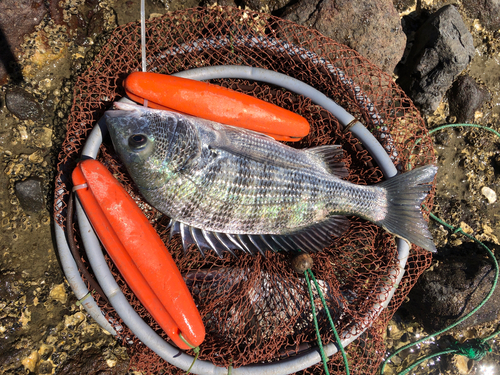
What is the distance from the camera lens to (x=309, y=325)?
379 cm

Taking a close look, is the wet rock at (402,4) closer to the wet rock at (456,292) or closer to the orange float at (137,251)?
the wet rock at (456,292)

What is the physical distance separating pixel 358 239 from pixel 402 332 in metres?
1.87

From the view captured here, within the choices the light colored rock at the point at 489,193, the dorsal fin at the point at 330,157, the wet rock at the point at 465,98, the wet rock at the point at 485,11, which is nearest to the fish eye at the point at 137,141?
the dorsal fin at the point at 330,157

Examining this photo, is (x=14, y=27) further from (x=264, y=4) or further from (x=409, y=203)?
(x=409, y=203)

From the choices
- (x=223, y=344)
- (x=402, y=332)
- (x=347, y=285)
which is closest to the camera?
(x=223, y=344)

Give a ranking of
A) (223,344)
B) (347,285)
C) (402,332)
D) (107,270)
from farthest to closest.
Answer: (402,332)
(347,285)
(223,344)
(107,270)

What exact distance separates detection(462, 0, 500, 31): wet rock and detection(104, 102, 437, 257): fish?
9.62ft

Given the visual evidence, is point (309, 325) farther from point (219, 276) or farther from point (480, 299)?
point (480, 299)

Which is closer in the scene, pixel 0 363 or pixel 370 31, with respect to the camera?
pixel 0 363

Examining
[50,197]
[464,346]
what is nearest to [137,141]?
[50,197]

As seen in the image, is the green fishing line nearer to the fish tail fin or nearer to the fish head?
the fish tail fin

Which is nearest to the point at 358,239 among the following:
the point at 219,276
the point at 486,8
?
the point at 219,276

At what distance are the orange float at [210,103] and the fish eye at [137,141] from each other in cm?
41

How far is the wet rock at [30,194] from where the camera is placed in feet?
12.3
